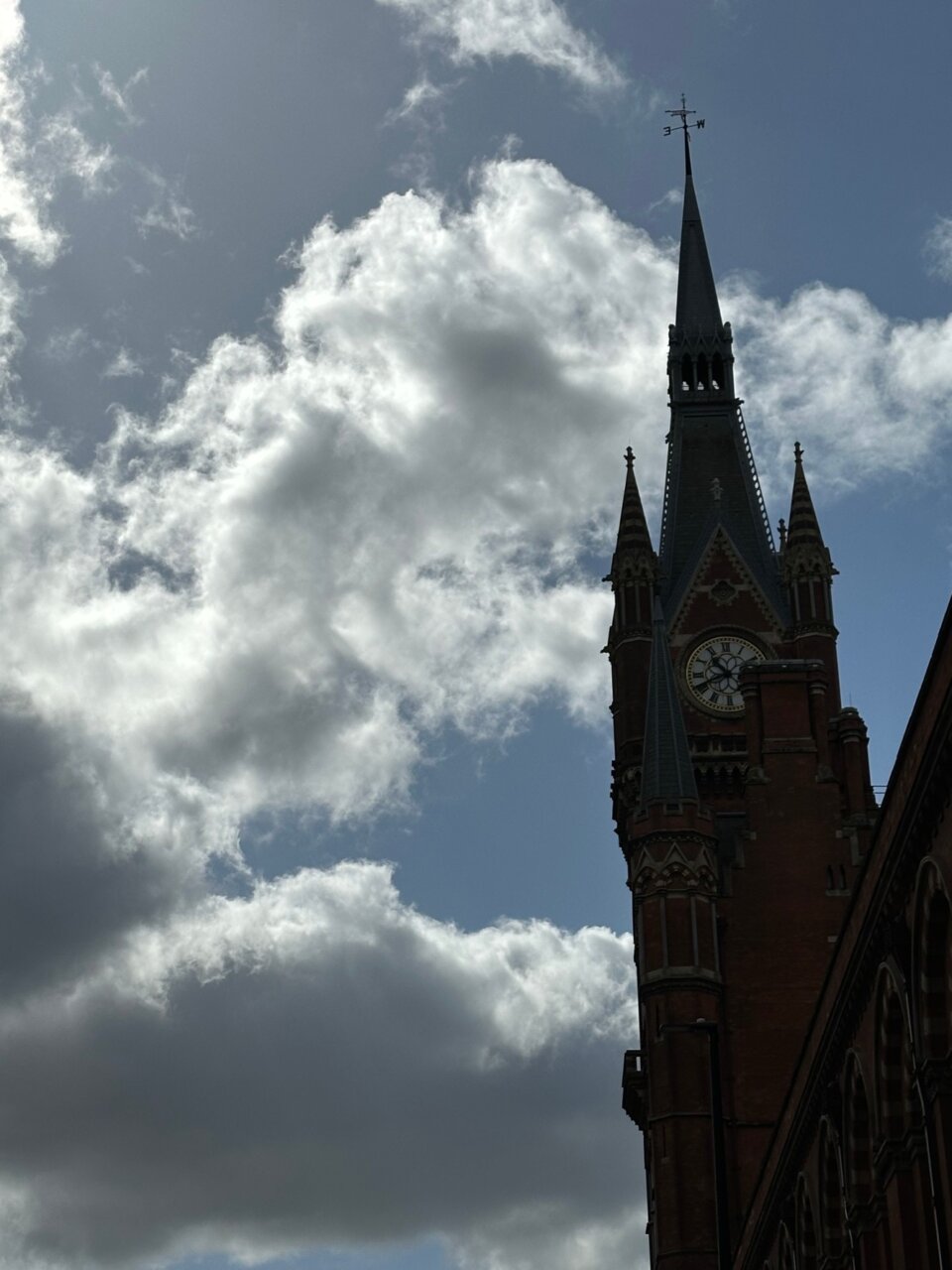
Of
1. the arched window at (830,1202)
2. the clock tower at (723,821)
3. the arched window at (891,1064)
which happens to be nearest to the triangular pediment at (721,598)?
the clock tower at (723,821)

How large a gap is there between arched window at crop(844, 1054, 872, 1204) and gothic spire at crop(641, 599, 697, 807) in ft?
119

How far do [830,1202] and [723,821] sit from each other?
41.8 metres

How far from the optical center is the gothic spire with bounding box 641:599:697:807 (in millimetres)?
75562

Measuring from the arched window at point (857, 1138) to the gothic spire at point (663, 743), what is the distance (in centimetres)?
3618

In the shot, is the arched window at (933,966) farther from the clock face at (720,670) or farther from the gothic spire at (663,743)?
the clock face at (720,670)

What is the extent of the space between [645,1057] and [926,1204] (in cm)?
3896

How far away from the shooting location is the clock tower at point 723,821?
6869 centimetres

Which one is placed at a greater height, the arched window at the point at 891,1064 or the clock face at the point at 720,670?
the clock face at the point at 720,670

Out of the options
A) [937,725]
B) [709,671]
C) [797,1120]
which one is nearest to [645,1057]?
[709,671]

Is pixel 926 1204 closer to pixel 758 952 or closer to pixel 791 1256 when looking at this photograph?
pixel 791 1256

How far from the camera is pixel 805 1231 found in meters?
43.7

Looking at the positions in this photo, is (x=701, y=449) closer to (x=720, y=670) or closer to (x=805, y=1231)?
(x=720, y=670)

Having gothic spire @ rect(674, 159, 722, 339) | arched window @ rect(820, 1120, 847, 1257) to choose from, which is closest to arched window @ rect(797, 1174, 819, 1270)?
arched window @ rect(820, 1120, 847, 1257)

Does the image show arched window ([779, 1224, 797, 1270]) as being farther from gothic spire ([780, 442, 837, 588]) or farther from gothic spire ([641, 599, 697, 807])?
gothic spire ([780, 442, 837, 588])
